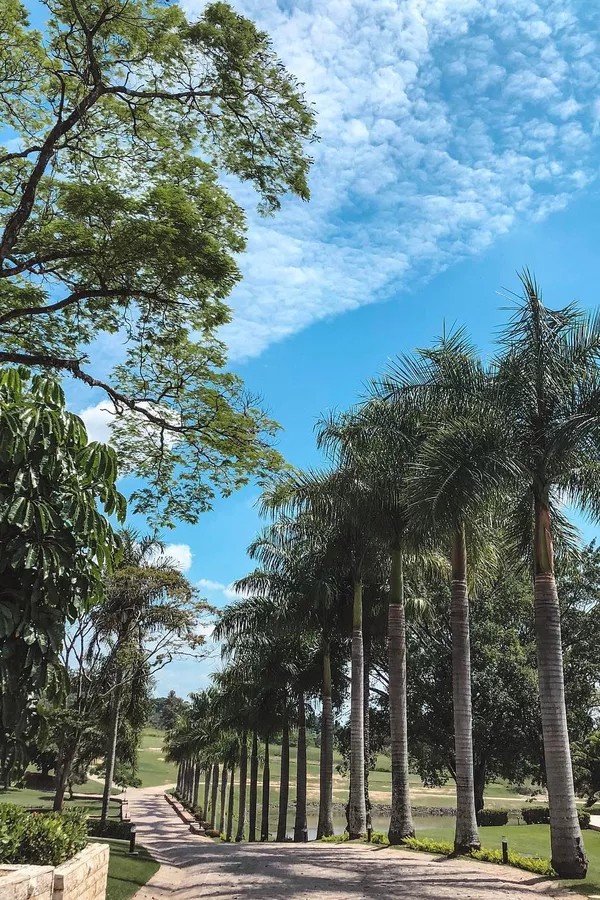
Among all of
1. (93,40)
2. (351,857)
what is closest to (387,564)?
(351,857)

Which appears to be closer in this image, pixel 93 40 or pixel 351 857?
pixel 93 40

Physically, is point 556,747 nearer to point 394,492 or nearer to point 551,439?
point 551,439

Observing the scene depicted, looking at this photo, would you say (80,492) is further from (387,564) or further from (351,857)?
(387,564)

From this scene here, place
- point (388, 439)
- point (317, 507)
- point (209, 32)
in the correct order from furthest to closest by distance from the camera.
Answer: point (317, 507) → point (388, 439) → point (209, 32)

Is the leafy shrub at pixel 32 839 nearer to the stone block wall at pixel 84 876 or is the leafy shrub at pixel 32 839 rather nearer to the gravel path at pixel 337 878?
the stone block wall at pixel 84 876

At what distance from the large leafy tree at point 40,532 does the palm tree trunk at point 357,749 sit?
13447 mm

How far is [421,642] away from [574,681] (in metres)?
6.88

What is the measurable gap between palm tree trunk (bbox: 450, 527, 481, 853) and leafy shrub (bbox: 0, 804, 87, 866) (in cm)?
893

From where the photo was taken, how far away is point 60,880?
8.33 m

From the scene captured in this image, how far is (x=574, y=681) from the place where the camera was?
103ft

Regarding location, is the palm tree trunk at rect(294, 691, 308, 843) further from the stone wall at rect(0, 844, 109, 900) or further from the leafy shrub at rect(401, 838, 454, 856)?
the stone wall at rect(0, 844, 109, 900)

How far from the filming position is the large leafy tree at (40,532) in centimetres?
817

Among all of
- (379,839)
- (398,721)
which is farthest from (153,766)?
(398,721)

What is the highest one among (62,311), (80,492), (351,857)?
(62,311)
